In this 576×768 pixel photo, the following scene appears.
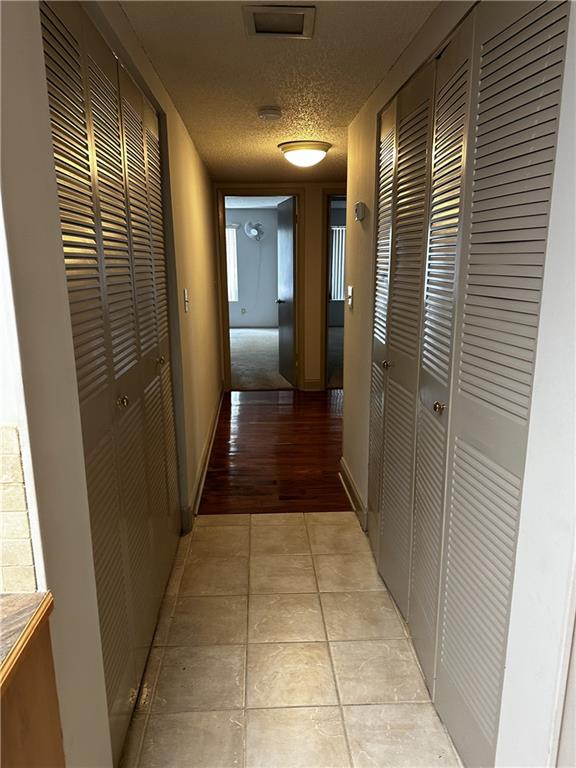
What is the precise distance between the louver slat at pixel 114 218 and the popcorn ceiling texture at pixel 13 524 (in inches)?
Result: 24.9

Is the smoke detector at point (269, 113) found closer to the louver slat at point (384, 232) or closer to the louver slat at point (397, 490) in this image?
the louver slat at point (384, 232)

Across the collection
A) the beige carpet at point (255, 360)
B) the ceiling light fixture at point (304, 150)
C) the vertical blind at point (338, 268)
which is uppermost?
the ceiling light fixture at point (304, 150)

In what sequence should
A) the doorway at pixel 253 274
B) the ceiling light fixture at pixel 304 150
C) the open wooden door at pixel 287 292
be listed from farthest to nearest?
the doorway at pixel 253 274 → the open wooden door at pixel 287 292 → the ceiling light fixture at pixel 304 150

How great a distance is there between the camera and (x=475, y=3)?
1339mm

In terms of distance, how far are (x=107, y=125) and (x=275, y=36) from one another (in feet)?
2.34

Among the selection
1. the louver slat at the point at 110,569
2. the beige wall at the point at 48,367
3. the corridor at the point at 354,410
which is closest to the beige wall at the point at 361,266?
the corridor at the point at 354,410

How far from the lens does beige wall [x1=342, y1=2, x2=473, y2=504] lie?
2.23 metres

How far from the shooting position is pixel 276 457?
12.6 feet

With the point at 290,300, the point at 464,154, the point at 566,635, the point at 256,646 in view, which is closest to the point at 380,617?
the point at 256,646

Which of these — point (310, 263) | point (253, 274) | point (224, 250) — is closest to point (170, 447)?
point (224, 250)

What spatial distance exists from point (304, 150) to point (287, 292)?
263 cm

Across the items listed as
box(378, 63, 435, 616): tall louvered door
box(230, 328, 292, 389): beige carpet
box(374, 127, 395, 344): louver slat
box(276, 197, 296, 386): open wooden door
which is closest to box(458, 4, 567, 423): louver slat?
box(378, 63, 435, 616): tall louvered door

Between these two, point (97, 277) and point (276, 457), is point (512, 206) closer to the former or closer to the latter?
point (97, 277)

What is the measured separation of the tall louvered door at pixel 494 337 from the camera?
3.49 ft
